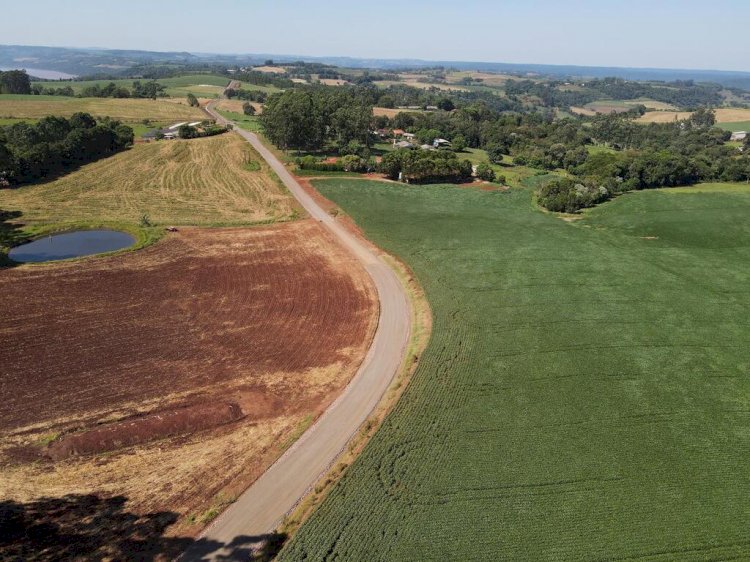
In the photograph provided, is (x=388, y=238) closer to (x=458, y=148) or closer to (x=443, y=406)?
(x=443, y=406)

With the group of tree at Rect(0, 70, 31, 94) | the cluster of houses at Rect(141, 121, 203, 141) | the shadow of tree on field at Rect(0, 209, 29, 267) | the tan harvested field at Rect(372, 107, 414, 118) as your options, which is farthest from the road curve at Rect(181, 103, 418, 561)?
the group of tree at Rect(0, 70, 31, 94)

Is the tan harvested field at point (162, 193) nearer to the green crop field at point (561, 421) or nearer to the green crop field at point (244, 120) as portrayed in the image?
the green crop field at point (561, 421)

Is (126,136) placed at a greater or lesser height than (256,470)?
greater

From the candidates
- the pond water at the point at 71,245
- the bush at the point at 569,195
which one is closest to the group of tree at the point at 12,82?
the pond water at the point at 71,245

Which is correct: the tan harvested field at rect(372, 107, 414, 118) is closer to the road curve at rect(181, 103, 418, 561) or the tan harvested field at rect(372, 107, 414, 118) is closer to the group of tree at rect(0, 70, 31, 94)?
the group of tree at rect(0, 70, 31, 94)

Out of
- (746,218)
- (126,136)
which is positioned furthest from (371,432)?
(126,136)

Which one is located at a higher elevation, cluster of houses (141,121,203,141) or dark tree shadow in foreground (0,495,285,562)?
cluster of houses (141,121,203,141)
